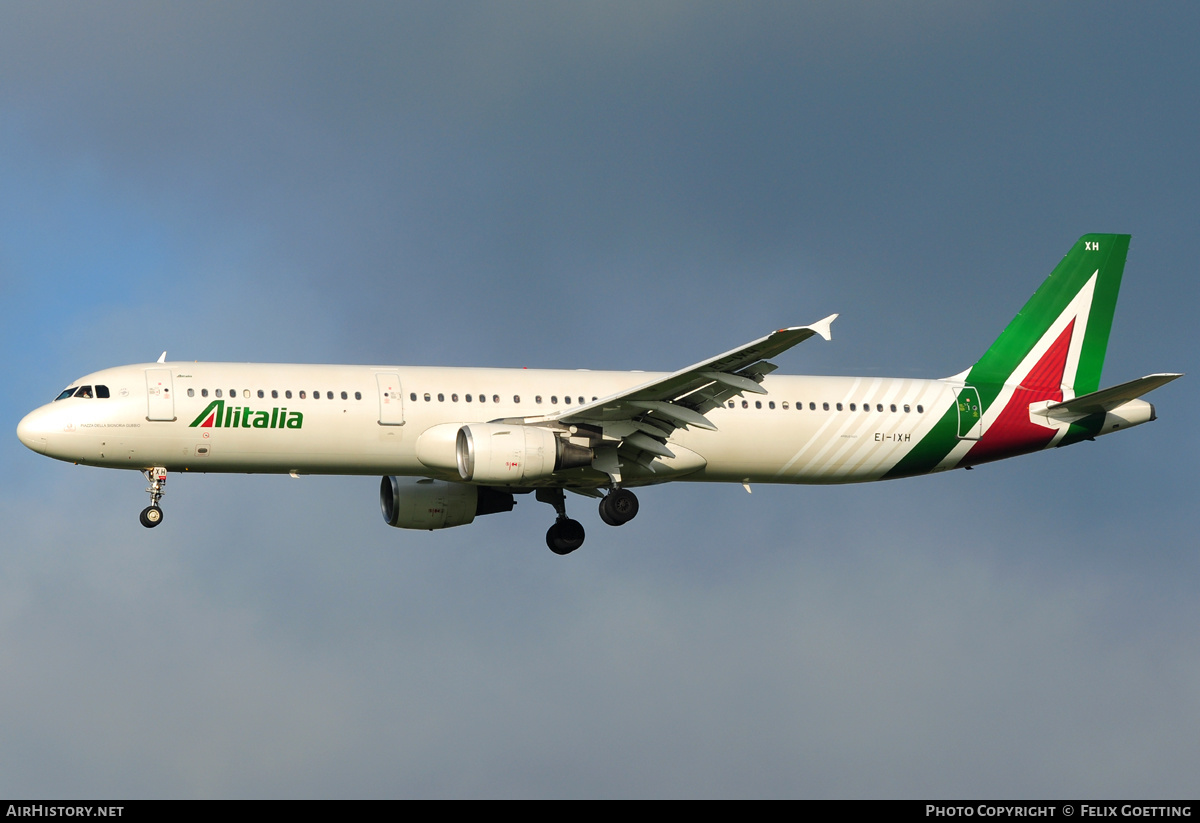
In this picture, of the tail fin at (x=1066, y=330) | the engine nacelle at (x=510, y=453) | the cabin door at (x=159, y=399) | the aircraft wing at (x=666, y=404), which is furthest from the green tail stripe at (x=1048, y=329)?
the cabin door at (x=159, y=399)

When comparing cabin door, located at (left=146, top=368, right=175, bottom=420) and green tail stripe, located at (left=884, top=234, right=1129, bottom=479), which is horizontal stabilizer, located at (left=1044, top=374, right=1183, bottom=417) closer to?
green tail stripe, located at (left=884, top=234, right=1129, bottom=479)

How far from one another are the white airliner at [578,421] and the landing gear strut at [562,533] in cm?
5

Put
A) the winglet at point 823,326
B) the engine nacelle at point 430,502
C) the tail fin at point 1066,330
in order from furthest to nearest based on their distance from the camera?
the tail fin at point 1066,330
the engine nacelle at point 430,502
the winglet at point 823,326

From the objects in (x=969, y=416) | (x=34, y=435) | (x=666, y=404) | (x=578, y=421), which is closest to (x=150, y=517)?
(x=34, y=435)

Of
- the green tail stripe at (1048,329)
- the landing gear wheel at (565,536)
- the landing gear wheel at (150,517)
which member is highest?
the green tail stripe at (1048,329)

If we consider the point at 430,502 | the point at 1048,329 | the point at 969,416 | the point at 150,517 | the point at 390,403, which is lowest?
the point at 150,517

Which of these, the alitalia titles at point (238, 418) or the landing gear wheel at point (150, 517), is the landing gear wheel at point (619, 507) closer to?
the alitalia titles at point (238, 418)

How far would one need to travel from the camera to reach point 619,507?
43.3 metres

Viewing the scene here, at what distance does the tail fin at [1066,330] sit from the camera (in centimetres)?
4738

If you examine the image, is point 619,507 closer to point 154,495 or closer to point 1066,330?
point 154,495

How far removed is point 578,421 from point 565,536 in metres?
6.23

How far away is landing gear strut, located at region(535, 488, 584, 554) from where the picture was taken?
47000mm

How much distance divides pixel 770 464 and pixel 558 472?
6.28 meters

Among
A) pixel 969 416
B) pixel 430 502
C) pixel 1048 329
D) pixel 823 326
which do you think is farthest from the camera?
pixel 1048 329
